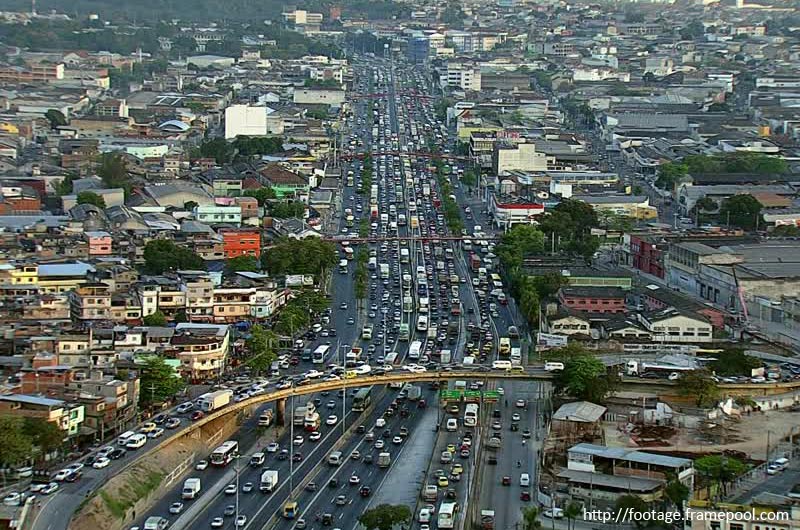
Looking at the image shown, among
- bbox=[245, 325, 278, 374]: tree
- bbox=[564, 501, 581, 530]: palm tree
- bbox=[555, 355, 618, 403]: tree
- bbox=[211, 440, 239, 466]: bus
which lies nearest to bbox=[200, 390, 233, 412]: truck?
bbox=[211, 440, 239, 466]: bus

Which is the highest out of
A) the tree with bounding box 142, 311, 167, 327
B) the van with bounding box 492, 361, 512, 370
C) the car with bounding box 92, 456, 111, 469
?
the tree with bounding box 142, 311, 167, 327

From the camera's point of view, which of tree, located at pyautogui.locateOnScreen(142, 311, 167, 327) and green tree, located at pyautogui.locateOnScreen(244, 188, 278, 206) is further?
green tree, located at pyautogui.locateOnScreen(244, 188, 278, 206)

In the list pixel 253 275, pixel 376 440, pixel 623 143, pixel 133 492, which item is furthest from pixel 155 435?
pixel 623 143

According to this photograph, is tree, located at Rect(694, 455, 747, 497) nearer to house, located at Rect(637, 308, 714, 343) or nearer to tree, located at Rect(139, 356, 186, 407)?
house, located at Rect(637, 308, 714, 343)

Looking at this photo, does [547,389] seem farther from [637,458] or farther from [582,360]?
[637,458]

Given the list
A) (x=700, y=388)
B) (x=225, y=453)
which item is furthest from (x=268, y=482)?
(x=700, y=388)

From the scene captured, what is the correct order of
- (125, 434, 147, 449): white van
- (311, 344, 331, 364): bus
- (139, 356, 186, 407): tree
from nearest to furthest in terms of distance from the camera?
1. (125, 434, 147, 449): white van
2. (139, 356, 186, 407): tree
3. (311, 344, 331, 364): bus

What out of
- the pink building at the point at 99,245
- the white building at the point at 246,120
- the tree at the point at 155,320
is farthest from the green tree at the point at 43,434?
the white building at the point at 246,120

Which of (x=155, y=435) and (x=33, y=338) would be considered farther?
(x=33, y=338)
